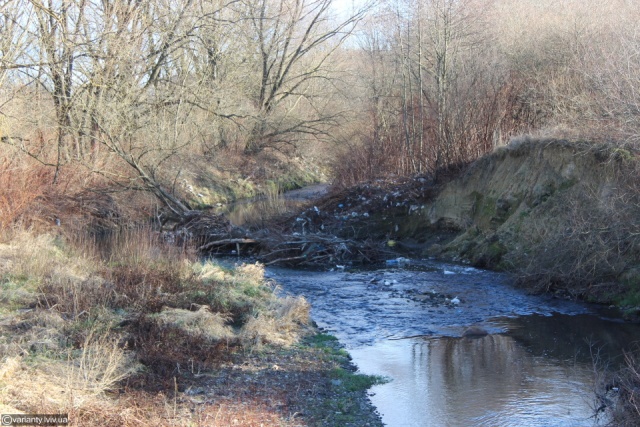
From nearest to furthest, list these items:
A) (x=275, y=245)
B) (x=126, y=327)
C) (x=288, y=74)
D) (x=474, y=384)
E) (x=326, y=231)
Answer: (x=474, y=384) → (x=126, y=327) → (x=275, y=245) → (x=326, y=231) → (x=288, y=74)

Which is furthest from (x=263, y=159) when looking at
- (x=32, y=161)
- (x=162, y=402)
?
(x=162, y=402)

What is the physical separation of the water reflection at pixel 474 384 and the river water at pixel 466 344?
0.01 metres

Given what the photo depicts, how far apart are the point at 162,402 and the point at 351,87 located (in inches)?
1080

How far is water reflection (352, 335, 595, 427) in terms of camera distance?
6914 millimetres

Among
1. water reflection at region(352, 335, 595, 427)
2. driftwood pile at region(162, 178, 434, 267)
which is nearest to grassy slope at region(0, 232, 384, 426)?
water reflection at region(352, 335, 595, 427)

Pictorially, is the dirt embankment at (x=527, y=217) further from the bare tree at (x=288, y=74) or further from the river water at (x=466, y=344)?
the bare tree at (x=288, y=74)

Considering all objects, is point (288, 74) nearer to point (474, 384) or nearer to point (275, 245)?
point (275, 245)

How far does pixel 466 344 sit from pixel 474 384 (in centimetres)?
183

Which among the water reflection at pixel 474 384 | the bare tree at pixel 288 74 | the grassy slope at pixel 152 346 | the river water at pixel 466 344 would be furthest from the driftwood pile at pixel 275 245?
the bare tree at pixel 288 74

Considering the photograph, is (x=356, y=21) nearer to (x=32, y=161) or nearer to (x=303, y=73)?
(x=303, y=73)

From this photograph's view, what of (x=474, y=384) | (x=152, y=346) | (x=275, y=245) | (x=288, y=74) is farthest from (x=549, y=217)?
(x=288, y=74)

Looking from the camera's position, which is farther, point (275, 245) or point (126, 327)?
point (275, 245)

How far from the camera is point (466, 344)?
9758 mm

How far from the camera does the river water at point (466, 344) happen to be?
7.16 meters
